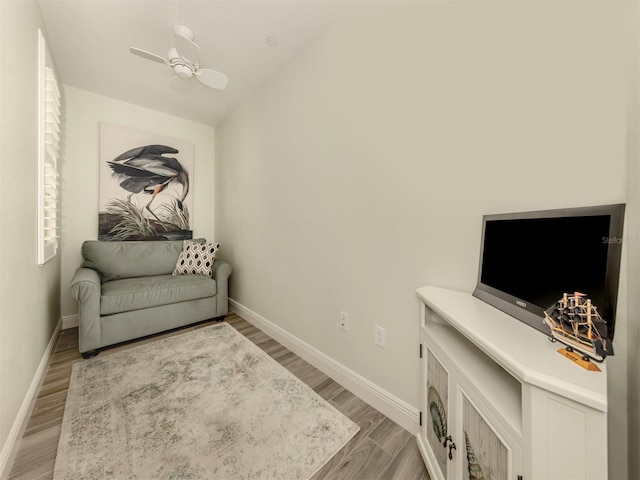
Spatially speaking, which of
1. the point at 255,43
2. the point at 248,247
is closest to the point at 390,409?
the point at 248,247

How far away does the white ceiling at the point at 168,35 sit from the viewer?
5.35 feet

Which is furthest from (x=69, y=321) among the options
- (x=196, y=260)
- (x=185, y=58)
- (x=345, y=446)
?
(x=345, y=446)

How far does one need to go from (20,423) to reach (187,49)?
97.2 inches

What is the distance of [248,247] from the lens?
276 centimetres

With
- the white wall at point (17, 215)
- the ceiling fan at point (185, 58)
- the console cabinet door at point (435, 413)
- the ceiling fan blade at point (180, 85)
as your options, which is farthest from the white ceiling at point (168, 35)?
the console cabinet door at point (435, 413)

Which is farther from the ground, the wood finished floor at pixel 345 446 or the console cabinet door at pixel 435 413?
the console cabinet door at pixel 435 413

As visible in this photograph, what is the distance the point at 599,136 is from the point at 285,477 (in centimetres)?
176

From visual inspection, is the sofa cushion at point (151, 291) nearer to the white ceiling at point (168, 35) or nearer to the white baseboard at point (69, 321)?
the white baseboard at point (69, 321)

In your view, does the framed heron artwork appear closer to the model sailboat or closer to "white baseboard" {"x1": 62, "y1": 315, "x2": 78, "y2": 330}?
"white baseboard" {"x1": 62, "y1": 315, "x2": 78, "y2": 330}

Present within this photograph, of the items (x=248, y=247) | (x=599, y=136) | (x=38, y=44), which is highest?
(x=38, y=44)

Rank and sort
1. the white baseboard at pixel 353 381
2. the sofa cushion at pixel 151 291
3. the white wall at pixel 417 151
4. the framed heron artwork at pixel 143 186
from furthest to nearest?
1. the framed heron artwork at pixel 143 186
2. the sofa cushion at pixel 151 291
3. the white baseboard at pixel 353 381
4. the white wall at pixel 417 151

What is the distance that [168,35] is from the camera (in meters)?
1.87

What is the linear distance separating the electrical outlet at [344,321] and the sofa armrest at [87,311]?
6.63 feet

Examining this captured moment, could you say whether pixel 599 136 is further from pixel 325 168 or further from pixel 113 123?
pixel 113 123
